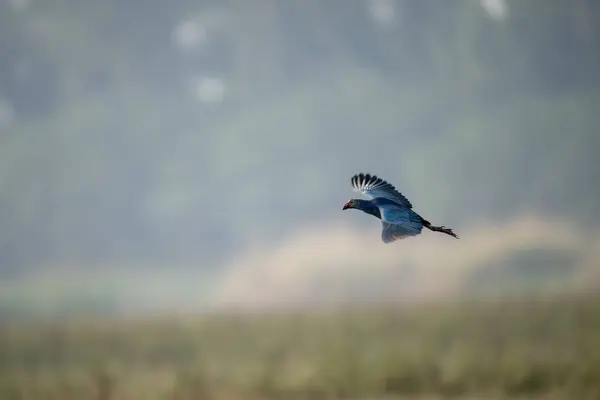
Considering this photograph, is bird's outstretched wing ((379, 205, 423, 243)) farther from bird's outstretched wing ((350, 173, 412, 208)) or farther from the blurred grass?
the blurred grass

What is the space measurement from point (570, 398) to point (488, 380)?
39cm

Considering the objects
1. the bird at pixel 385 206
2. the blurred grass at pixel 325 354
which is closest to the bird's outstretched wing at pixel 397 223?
the bird at pixel 385 206

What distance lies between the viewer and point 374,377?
3.61m

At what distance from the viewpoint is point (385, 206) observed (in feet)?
5.56

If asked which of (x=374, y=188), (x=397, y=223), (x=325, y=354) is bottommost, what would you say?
(x=397, y=223)

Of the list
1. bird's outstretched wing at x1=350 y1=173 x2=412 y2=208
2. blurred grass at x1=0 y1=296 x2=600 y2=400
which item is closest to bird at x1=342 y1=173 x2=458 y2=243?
bird's outstretched wing at x1=350 y1=173 x2=412 y2=208

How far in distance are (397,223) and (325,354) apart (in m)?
2.18

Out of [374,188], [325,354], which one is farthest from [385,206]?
[325,354]

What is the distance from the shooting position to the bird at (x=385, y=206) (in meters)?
1.62

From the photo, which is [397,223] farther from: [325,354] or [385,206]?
[325,354]

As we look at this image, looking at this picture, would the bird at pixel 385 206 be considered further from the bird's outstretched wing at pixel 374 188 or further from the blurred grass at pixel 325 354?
the blurred grass at pixel 325 354

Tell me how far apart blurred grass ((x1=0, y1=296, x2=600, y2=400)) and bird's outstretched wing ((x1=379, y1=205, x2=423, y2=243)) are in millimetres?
2010

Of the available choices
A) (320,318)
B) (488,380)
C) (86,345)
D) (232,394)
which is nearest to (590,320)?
(488,380)

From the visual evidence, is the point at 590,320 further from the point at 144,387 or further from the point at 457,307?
the point at 144,387
